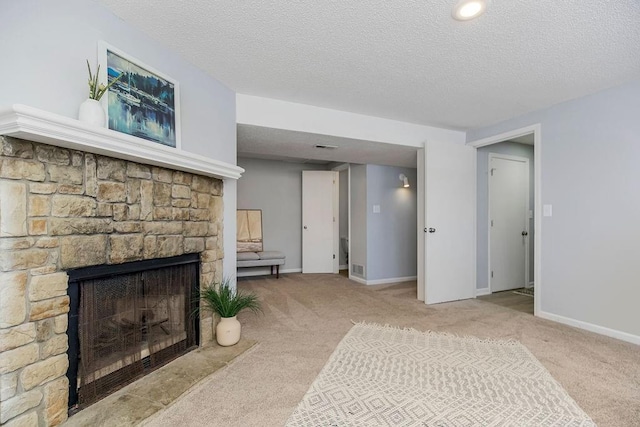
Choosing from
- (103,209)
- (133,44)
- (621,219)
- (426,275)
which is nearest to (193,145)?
(133,44)

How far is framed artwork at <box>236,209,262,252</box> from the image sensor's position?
18.2 feet

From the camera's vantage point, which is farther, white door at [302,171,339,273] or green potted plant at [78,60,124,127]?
white door at [302,171,339,273]

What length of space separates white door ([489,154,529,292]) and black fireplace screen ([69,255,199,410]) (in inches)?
156

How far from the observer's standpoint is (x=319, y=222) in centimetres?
586

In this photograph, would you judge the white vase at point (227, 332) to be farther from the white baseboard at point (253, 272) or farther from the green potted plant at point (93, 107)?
the white baseboard at point (253, 272)

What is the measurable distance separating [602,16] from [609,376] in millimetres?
2209

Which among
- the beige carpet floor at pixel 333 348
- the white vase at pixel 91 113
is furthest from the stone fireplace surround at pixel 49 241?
the beige carpet floor at pixel 333 348

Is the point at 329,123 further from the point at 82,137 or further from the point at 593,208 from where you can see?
the point at 593,208

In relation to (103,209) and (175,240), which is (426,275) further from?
(103,209)

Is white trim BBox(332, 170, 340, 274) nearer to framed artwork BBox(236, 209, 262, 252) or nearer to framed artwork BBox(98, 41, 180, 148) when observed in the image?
framed artwork BBox(236, 209, 262, 252)

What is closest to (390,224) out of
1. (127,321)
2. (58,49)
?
(127,321)

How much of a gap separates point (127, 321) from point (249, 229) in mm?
3772

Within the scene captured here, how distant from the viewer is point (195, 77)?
7.91 ft

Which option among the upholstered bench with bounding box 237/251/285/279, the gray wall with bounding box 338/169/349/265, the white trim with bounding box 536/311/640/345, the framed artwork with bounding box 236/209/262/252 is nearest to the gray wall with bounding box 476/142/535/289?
the white trim with bounding box 536/311/640/345
